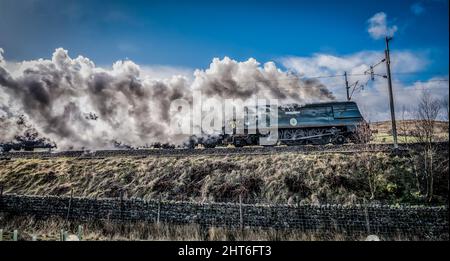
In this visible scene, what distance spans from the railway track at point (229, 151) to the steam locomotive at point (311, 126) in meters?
2.88

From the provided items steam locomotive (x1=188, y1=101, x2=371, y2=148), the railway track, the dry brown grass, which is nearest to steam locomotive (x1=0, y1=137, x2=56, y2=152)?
the railway track

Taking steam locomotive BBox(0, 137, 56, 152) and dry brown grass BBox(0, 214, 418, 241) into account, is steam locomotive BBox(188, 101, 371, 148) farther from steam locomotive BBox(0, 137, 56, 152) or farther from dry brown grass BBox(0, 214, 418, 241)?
steam locomotive BBox(0, 137, 56, 152)

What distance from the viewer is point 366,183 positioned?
11.8m

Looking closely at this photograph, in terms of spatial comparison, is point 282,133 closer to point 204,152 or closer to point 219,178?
point 204,152

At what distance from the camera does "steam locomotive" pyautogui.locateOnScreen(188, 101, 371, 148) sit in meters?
17.3

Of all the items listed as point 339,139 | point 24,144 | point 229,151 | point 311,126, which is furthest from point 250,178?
point 24,144

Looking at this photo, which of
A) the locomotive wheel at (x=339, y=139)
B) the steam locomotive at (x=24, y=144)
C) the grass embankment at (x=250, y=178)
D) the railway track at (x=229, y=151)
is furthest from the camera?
the steam locomotive at (x=24, y=144)

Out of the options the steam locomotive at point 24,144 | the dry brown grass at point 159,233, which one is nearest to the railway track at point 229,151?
the steam locomotive at point 24,144

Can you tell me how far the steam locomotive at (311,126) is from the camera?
17297mm

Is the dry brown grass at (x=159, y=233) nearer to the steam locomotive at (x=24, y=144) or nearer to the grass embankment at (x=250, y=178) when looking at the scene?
the grass embankment at (x=250, y=178)

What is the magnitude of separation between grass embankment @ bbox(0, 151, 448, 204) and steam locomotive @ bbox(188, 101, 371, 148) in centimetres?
376

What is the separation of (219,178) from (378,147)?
7.52 metres

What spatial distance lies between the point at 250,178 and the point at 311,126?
6.62 meters
